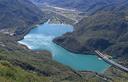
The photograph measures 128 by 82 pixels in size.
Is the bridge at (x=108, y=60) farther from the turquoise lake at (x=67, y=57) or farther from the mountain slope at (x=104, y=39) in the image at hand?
the mountain slope at (x=104, y=39)

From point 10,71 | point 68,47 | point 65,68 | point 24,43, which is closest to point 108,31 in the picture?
point 68,47

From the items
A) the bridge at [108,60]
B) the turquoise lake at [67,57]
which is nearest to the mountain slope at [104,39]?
the bridge at [108,60]

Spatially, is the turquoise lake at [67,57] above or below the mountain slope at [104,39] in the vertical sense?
below

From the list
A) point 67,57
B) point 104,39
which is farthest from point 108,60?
point 104,39

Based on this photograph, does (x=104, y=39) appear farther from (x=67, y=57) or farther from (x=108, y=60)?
(x=108, y=60)

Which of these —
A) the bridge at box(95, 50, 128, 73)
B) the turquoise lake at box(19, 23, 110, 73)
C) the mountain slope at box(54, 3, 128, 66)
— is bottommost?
the turquoise lake at box(19, 23, 110, 73)

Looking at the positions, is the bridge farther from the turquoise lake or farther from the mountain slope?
the mountain slope

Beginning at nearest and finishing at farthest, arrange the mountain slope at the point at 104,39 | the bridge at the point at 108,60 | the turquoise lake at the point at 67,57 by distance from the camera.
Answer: the bridge at the point at 108,60 → the turquoise lake at the point at 67,57 → the mountain slope at the point at 104,39

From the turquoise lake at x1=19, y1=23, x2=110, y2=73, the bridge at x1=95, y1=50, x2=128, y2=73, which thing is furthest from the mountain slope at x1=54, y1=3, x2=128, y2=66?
the turquoise lake at x1=19, y1=23, x2=110, y2=73

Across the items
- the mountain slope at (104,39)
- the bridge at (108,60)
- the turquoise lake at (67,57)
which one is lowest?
the turquoise lake at (67,57)

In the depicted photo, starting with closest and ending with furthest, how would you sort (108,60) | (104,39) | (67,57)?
(108,60)
(67,57)
(104,39)

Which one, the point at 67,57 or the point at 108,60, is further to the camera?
the point at 67,57

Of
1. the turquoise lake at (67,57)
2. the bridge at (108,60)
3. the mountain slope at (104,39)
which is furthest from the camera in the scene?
the mountain slope at (104,39)
